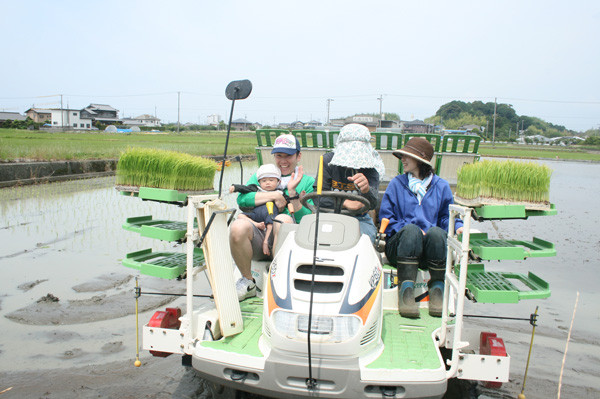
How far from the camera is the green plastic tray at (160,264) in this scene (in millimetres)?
3529

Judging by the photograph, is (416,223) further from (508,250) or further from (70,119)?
(70,119)

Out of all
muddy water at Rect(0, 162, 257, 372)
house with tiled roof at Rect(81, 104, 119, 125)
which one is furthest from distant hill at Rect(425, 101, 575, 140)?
house with tiled roof at Rect(81, 104, 119, 125)

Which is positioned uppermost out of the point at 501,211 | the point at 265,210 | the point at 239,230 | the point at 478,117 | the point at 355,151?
the point at 478,117

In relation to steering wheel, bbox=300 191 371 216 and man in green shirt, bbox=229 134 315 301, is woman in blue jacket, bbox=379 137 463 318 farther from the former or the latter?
man in green shirt, bbox=229 134 315 301

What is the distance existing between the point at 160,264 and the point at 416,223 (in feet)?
6.85

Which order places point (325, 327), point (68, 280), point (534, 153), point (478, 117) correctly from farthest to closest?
point (478, 117), point (534, 153), point (68, 280), point (325, 327)

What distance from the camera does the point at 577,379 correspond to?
4.21 meters

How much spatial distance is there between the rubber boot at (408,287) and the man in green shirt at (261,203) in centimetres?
106

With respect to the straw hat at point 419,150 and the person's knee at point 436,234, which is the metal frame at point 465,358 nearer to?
the person's knee at point 436,234

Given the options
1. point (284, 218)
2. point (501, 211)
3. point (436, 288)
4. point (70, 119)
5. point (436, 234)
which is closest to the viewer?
point (501, 211)

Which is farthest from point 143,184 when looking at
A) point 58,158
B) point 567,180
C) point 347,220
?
point 567,180

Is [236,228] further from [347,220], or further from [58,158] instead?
[58,158]

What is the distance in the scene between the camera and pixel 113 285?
20.9 feet

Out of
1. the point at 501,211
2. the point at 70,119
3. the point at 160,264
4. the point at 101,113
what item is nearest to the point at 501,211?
the point at 501,211
